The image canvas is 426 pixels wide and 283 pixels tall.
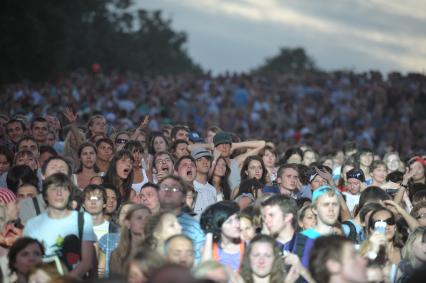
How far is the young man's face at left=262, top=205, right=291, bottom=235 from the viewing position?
1159 centimetres

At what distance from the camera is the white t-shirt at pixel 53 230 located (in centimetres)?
1125

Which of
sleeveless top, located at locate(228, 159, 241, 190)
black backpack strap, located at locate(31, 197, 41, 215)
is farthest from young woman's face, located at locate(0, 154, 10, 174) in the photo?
sleeveless top, located at locate(228, 159, 241, 190)

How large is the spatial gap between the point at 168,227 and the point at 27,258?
1288 millimetres

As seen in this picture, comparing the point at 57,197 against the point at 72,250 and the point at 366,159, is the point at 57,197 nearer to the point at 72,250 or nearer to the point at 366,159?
the point at 72,250

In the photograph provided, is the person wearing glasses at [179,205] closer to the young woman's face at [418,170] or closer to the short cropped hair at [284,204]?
the short cropped hair at [284,204]

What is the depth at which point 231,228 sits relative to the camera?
11320 mm

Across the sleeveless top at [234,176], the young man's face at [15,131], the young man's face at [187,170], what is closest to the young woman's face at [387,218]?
the young man's face at [187,170]

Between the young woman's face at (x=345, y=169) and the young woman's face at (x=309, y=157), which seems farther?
the young woman's face at (x=309, y=157)

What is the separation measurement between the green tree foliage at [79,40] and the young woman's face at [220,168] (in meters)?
27.4

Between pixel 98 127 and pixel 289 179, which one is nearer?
pixel 289 179

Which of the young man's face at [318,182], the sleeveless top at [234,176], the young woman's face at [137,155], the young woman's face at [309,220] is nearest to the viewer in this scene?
the young woman's face at [309,220]

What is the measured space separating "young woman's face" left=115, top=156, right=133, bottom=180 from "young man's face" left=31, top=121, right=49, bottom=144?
2408 mm

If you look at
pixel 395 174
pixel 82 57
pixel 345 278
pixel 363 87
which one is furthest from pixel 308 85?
pixel 82 57

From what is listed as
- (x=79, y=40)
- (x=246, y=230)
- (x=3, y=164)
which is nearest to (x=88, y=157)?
(x=3, y=164)
